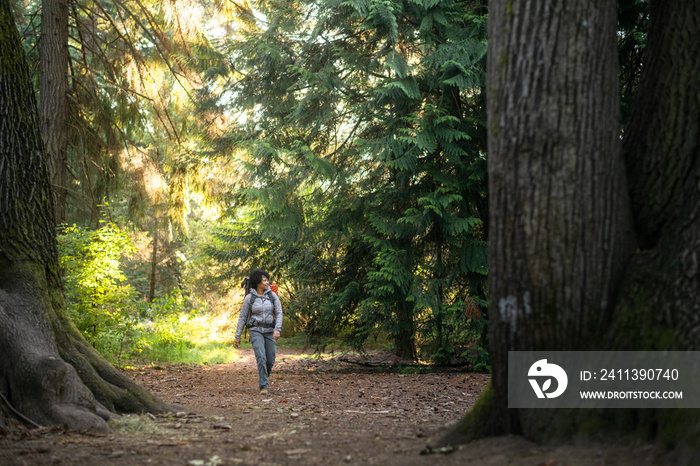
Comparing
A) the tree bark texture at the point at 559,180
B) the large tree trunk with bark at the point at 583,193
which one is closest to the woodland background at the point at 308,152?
the large tree trunk with bark at the point at 583,193

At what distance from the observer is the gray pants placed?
833cm

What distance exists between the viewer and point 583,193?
3.18m

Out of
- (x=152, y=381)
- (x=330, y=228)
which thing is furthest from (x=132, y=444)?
(x=330, y=228)

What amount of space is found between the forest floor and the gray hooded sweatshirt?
3.45ft

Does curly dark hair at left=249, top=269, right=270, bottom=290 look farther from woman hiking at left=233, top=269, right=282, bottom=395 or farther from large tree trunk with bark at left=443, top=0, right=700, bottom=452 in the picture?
large tree trunk with bark at left=443, top=0, right=700, bottom=452

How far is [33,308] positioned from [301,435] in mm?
2871

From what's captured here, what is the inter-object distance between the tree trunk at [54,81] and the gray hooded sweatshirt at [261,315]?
4909 mm

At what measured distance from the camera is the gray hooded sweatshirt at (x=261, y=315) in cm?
844

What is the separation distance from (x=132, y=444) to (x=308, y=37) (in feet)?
31.8

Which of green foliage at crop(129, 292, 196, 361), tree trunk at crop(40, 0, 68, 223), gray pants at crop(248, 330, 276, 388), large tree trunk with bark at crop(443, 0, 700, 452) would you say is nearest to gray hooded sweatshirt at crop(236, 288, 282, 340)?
gray pants at crop(248, 330, 276, 388)

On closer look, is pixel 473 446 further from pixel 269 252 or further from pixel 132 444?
pixel 269 252

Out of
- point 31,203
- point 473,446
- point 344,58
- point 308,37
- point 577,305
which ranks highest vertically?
point 308,37

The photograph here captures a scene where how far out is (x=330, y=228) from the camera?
11648 mm

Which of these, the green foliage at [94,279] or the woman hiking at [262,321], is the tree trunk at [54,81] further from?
the woman hiking at [262,321]
